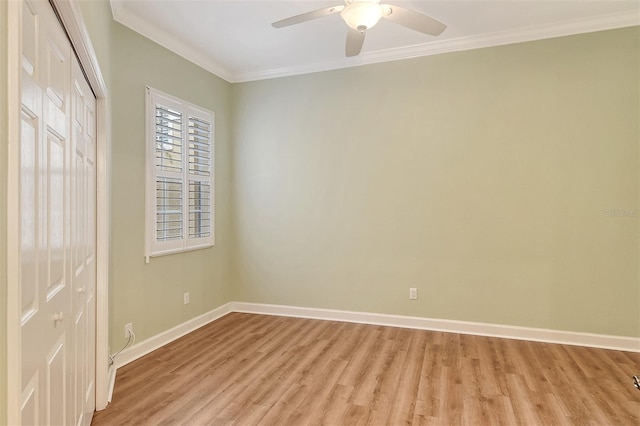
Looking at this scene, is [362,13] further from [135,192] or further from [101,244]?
[135,192]

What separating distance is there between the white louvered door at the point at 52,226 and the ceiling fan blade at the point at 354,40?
1.71 meters

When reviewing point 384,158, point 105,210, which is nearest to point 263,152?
point 384,158

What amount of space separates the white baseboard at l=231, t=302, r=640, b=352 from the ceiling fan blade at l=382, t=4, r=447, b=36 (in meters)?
2.85

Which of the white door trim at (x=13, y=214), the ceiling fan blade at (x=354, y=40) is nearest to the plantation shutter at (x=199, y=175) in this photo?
the ceiling fan blade at (x=354, y=40)

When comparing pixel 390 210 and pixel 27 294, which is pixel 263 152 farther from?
pixel 27 294

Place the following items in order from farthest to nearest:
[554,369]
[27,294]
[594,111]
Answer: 1. [594,111]
2. [554,369]
3. [27,294]

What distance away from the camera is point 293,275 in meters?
4.45

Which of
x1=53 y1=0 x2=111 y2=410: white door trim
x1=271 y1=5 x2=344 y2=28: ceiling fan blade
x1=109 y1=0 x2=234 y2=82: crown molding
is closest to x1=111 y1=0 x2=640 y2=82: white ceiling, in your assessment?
x1=109 y1=0 x2=234 y2=82: crown molding

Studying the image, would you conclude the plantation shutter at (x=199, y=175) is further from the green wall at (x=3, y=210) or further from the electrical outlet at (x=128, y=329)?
the green wall at (x=3, y=210)

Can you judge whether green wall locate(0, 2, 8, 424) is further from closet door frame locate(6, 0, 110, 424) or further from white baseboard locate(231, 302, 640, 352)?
white baseboard locate(231, 302, 640, 352)

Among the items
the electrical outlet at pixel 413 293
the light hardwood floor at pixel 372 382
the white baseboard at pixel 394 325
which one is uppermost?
the electrical outlet at pixel 413 293

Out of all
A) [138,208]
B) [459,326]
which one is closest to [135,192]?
[138,208]

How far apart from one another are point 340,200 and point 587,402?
110 inches

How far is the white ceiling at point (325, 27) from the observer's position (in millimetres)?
3059
